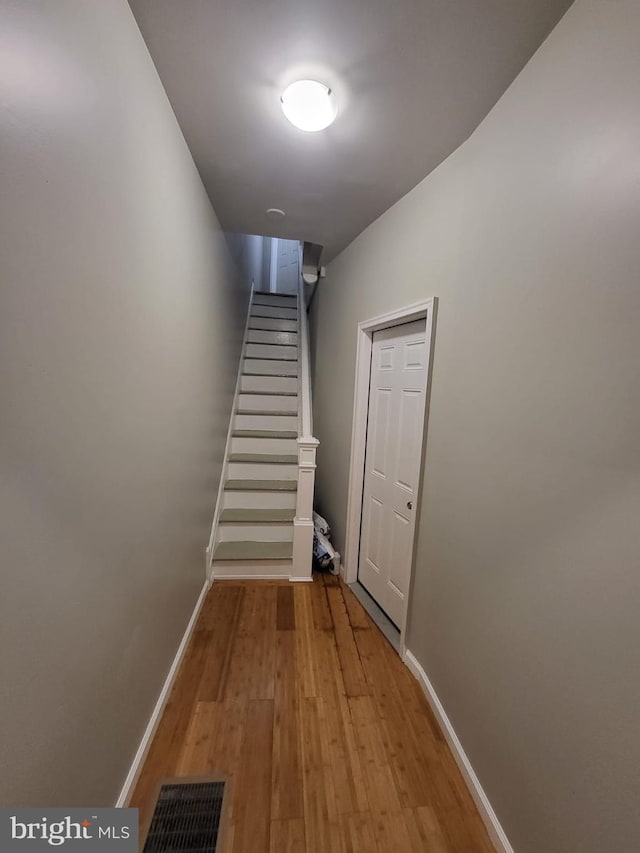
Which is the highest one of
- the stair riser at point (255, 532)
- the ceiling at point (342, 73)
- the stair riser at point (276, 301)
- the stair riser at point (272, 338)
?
the stair riser at point (276, 301)

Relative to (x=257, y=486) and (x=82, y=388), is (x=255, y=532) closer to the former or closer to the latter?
(x=257, y=486)

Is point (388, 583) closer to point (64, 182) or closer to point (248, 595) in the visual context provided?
point (248, 595)

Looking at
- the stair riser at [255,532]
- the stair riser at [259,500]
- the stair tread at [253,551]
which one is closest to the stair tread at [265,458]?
the stair riser at [259,500]

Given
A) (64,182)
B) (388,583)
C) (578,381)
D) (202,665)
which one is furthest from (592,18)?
(202,665)

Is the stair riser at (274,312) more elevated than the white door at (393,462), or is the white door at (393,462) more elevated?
the stair riser at (274,312)

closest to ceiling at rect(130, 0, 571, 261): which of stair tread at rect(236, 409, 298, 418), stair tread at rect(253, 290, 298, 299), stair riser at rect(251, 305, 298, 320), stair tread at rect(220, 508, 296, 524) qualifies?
stair tread at rect(236, 409, 298, 418)

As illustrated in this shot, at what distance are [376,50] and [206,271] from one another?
132 cm

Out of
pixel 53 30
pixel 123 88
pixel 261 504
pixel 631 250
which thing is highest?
pixel 123 88

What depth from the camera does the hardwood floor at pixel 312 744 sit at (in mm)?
1149

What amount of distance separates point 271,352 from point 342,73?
3.09 metres

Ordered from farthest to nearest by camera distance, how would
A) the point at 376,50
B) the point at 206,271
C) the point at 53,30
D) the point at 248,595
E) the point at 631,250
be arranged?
the point at 248,595 < the point at 206,271 < the point at 376,50 < the point at 631,250 < the point at 53,30

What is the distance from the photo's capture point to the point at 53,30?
2.19 ft

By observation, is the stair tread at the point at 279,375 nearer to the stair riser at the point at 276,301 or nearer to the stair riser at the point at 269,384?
the stair riser at the point at 269,384

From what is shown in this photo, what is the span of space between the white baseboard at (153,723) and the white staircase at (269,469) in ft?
2.12
